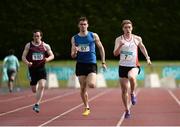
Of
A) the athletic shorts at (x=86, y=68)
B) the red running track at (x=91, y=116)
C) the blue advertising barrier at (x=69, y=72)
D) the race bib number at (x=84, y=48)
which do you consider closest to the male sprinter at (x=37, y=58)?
the red running track at (x=91, y=116)

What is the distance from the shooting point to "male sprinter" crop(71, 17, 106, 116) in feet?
50.7

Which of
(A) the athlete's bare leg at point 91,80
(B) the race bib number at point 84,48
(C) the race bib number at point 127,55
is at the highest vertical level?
(B) the race bib number at point 84,48

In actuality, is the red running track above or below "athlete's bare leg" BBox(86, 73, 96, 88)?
below

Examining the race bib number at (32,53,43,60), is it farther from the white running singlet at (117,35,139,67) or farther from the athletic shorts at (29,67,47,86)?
the white running singlet at (117,35,139,67)

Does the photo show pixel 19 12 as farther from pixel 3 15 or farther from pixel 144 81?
pixel 144 81

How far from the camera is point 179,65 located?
35.9 m

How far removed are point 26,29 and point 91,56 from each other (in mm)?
26184

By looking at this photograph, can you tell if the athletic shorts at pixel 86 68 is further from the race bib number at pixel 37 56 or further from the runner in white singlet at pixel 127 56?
the race bib number at pixel 37 56

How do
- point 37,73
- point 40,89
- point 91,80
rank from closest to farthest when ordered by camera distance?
point 91,80 → point 40,89 → point 37,73

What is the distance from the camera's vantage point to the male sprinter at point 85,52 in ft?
50.7

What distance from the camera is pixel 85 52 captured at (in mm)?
15523

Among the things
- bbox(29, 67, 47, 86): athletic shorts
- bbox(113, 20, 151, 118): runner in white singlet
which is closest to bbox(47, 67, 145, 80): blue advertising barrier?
bbox(29, 67, 47, 86): athletic shorts

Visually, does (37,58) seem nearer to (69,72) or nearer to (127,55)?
(127,55)

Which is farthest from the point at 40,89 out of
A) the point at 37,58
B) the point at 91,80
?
the point at 91,80
